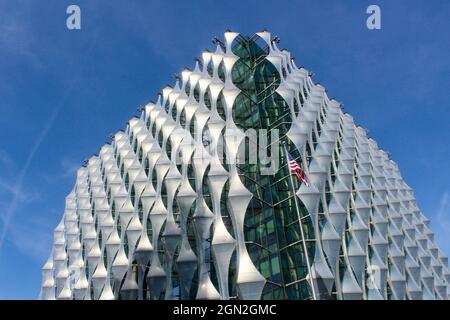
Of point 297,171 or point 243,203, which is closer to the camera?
point 243,203

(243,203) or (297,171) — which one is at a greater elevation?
(297,171)

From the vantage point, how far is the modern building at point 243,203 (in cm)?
3016

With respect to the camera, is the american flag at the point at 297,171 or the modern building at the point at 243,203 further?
A: the american flag at the point at 297,171

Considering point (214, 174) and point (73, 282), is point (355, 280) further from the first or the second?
point (73, 282)

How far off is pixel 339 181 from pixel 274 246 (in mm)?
8242

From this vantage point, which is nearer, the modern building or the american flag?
the modern building

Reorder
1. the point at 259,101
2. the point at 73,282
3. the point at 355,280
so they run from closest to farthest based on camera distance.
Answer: the point at 355,280 < the point at 259,101 < the point at 73,282

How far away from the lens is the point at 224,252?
93.6 feet

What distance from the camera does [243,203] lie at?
1171 inches

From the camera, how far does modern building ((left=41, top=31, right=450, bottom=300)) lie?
98.9 ft
